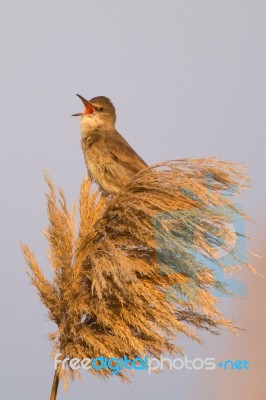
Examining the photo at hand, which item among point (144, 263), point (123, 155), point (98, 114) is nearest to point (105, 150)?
point (123, 155)

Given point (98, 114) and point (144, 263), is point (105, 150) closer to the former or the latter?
point (98, 114)

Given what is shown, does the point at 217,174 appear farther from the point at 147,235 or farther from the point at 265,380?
the point at 265,380

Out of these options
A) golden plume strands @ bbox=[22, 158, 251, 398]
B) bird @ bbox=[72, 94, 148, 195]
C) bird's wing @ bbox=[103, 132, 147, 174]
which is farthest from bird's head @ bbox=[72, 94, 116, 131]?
golden plume strands @ bbox=[22, 158, 251, 398]

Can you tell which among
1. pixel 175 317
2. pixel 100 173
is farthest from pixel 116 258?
pixel 100 173

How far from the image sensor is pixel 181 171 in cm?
364

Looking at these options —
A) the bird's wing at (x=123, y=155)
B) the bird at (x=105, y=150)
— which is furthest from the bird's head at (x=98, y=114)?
the bird's wing at (x=123, y=155)

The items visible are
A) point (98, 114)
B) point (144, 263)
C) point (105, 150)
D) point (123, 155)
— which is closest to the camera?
point (144, 263)

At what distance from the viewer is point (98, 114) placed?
7.64m

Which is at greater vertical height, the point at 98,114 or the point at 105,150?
the point at 98,114

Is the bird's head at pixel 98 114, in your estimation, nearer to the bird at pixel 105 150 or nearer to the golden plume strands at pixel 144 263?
the bird at pixel 105 150

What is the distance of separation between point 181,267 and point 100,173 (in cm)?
306

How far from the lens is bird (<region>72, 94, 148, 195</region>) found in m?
6.52

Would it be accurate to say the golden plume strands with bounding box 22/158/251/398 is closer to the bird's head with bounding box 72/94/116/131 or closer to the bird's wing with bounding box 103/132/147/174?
the bird's wing with bounding box 103/132/147/174

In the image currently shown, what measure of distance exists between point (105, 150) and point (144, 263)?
3.30 metres
